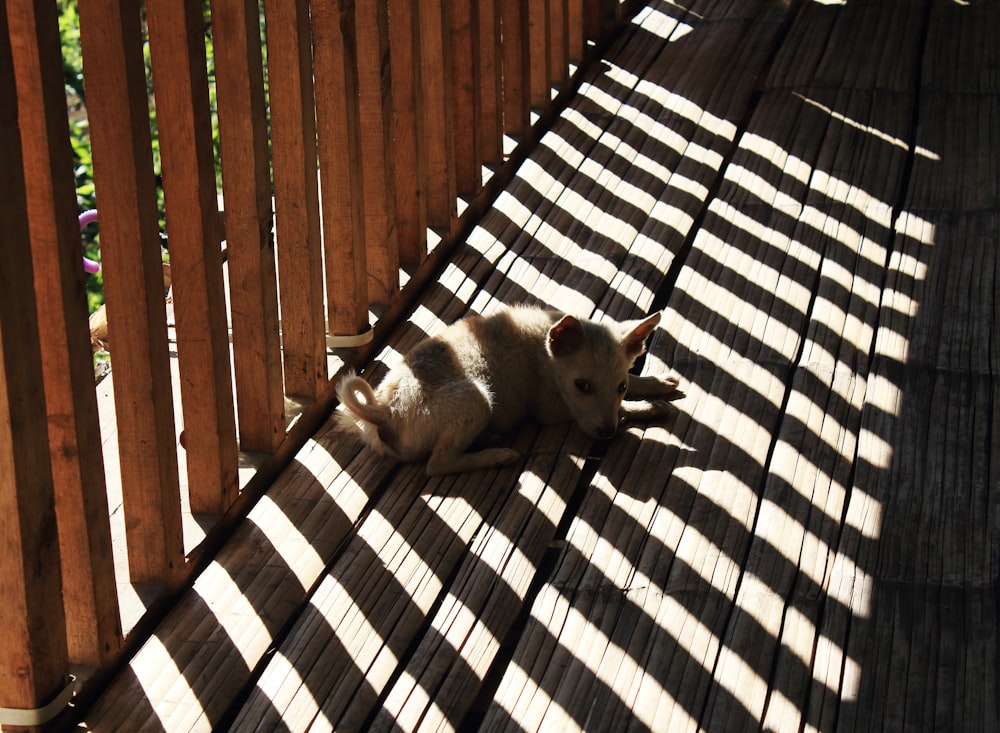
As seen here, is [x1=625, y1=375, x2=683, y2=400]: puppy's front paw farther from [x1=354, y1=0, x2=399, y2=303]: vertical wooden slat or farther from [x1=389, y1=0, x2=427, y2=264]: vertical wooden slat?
[x1=389, y1=0, x2=427, y2=264]: vertical wooden slat

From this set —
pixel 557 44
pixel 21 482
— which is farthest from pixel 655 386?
pixel 557 44

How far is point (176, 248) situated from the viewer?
3.09 m

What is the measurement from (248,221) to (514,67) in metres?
2.32

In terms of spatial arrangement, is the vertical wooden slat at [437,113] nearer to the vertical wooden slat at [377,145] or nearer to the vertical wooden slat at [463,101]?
the vertical wooden slat at [463,101]

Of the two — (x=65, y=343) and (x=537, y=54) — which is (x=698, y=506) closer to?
(x=65, y=343)

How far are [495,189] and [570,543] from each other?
2.35 metres

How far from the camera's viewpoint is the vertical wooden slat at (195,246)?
117 inches

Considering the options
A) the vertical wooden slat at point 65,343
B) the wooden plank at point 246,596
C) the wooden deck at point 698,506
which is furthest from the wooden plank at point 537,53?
the vertical wooden slat at point 65,343

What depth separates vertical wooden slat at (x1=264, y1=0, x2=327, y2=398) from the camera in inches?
139

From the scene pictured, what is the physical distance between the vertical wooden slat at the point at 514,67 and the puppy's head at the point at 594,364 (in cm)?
184

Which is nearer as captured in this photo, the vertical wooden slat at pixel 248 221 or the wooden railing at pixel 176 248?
the wooden railing at pixel 176 248

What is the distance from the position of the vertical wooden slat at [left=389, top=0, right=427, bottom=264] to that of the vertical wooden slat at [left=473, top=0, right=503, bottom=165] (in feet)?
1.97

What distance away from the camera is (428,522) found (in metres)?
3.35

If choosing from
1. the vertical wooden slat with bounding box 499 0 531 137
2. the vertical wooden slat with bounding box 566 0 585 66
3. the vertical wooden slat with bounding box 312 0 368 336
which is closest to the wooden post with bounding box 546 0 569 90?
the vertical wooden slat with bounding box 566 0 585 66
